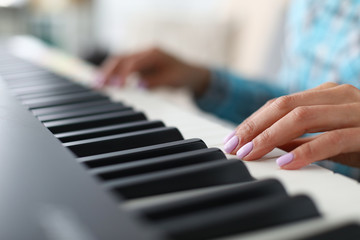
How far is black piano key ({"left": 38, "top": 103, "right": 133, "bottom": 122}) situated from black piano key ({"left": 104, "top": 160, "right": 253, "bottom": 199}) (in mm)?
294

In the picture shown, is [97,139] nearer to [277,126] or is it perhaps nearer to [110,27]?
[277,126]

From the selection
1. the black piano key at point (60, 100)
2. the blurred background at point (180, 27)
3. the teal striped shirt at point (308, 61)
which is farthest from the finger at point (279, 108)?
the blurred background at point (180, 27)

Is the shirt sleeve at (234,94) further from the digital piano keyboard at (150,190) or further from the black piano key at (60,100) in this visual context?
the digital piano keyboard at (150,190)

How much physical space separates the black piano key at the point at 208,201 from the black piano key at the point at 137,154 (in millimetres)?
125

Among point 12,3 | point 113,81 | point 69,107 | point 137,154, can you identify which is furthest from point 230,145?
point 12,3

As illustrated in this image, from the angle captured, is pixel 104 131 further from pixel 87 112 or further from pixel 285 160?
pixel 285 160

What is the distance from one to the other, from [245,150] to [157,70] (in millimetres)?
781

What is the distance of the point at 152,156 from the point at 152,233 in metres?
0.19

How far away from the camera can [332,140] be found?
506 millimetres

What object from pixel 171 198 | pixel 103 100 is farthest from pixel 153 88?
pixel 171 198

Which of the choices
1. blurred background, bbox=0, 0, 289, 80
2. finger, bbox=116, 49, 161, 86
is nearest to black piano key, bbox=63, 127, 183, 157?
finger, bbox=116, 49, 161, 86

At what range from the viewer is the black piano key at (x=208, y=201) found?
1.03ft

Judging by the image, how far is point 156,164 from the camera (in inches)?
16.5

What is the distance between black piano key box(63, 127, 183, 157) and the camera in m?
0.50
